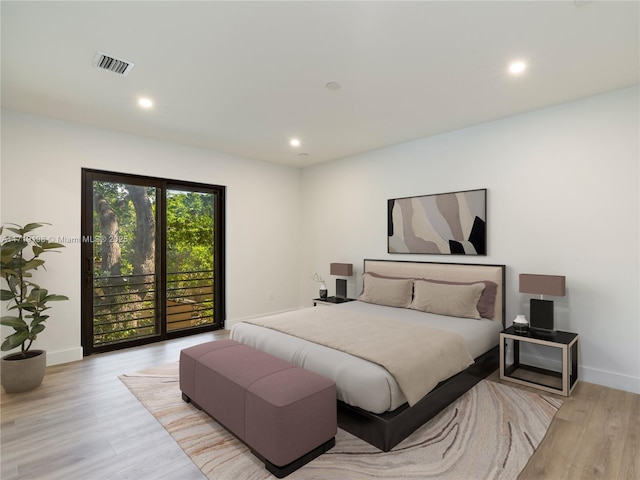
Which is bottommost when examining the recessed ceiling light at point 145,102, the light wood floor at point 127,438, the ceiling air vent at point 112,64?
the light wood floor at point 127,438

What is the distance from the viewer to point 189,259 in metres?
5.00

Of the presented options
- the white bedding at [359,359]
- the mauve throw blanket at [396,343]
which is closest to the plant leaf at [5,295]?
the white bedding at [359,359]

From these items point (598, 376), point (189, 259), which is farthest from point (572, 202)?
point (189, 259)

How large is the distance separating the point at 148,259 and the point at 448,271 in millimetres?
3942

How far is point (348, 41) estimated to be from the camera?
7.66ft

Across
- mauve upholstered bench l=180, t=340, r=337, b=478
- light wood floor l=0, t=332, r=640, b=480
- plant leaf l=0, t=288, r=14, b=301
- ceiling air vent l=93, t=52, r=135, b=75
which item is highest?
ceiling air vent l=93, t=52, r=135, b=75

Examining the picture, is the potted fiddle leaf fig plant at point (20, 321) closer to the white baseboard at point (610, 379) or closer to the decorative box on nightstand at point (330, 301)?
the decorative box on nightstand at point (330, 301)

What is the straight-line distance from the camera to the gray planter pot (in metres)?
2.99

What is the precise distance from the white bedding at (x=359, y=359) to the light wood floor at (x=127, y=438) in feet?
2.61

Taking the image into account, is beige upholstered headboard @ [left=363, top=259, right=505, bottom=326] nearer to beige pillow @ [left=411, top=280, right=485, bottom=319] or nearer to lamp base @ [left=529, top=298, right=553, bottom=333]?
beige pillow @ [left=411, top=280, right=485, bottom=319]

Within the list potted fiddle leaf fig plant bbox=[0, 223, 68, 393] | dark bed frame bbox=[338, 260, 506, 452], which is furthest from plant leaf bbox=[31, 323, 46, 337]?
dark bed frame bbox=[338, 260, 506, 452]

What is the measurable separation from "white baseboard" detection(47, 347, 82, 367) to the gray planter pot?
0.57 meters

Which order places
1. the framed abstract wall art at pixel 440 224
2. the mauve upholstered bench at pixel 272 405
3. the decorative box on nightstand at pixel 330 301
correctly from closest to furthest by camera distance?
the mauve upholstered bench at pixel 272 405 < the framed abstract wall art at pixel 440 224 < the decorative box on nightstand at pixel 330 301

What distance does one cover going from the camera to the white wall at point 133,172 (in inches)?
142
